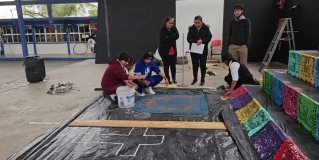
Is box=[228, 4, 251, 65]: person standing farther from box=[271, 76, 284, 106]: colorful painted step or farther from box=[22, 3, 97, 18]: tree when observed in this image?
box=[22, 3, 97, 18]: tree

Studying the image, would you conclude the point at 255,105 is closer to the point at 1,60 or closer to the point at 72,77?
the point at 72,77

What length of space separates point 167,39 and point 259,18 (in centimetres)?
439

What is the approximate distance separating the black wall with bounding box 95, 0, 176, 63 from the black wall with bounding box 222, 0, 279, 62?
1794 millimetres

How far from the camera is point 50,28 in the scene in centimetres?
1329

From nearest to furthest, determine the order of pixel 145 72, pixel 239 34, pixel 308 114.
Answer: pixel 308 114, pixel 145 72, pixel 239 34

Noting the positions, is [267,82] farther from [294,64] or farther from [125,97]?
[125,97]

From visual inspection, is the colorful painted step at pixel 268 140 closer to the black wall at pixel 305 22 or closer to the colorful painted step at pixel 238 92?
the colorful painted step at pixel 238 92

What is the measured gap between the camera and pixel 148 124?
3016mm

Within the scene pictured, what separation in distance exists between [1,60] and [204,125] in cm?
1165

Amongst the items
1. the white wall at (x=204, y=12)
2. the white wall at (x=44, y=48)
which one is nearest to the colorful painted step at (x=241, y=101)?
the white wall at (x=204, y=12)

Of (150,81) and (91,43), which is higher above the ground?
(91,43)

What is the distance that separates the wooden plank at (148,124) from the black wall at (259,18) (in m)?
5.97

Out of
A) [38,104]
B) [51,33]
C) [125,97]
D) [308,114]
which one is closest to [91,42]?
Result: [51,33]

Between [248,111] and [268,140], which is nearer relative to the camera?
[268,140]
